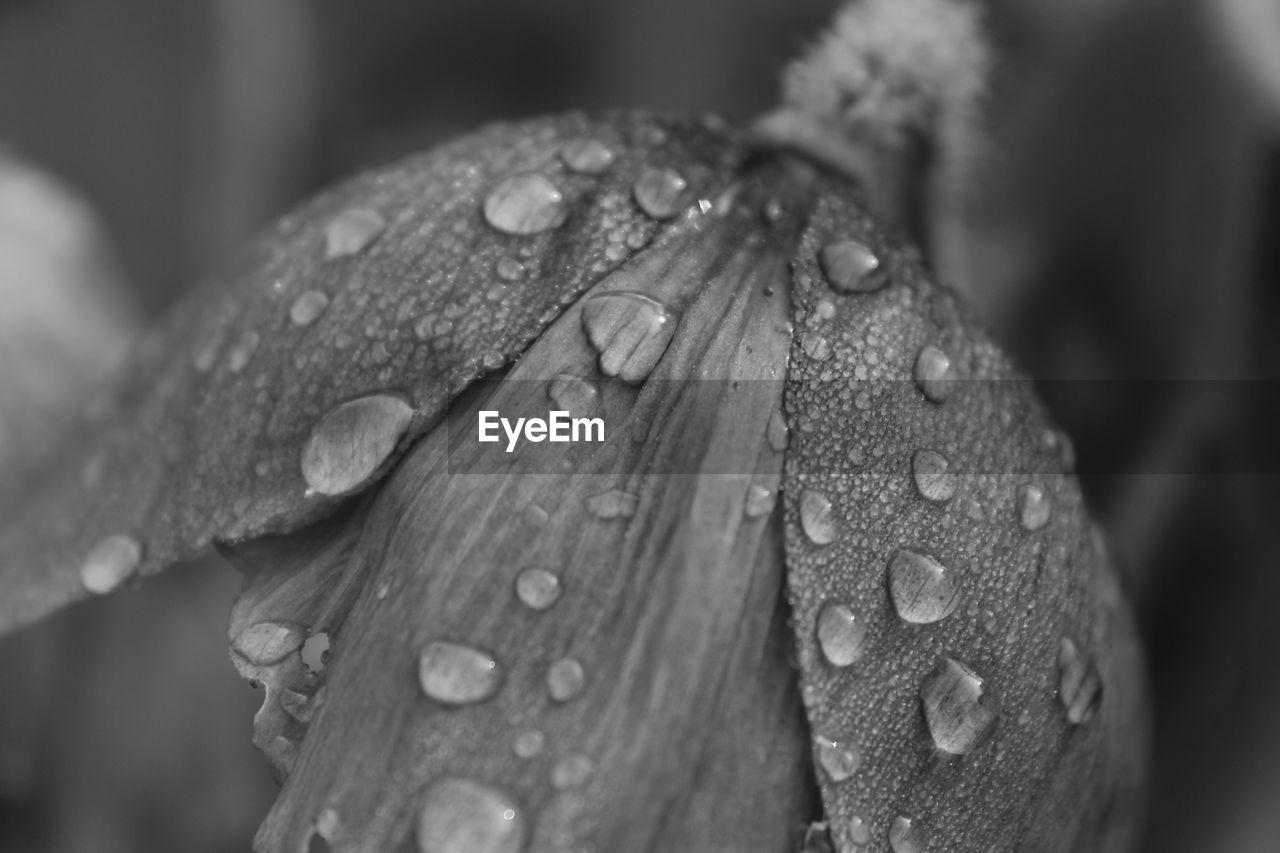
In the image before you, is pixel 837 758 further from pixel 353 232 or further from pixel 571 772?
pixel 353 232

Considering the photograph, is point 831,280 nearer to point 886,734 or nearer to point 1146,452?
point 886,734

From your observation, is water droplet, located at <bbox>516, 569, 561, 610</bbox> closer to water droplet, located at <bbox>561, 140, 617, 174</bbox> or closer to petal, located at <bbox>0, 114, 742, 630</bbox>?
petal, located at <bbox>0, 114, 742, 630</bbox>

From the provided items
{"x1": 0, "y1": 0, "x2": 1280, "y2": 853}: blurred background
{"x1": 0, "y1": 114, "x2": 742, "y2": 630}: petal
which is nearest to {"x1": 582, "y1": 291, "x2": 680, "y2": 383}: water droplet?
{"x1": 0, "y1": 114, "x2": 742, "y2": 630}: petal

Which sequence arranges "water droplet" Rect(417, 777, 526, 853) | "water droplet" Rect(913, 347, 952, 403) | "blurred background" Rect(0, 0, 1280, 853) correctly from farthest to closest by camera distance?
"blurred background" Rect(0, 0, 1280, 853), "water droplet" Rect(913, 347, 952, 403), "water droplet" Rect(417, 777, 526, 853)

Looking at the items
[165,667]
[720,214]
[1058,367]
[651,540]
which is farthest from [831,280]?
[165,667]

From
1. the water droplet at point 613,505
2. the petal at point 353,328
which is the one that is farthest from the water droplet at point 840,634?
the petal at point 353,328

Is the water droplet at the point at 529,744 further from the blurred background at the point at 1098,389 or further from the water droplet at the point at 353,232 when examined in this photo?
the blurred background at the point at 1098,389
